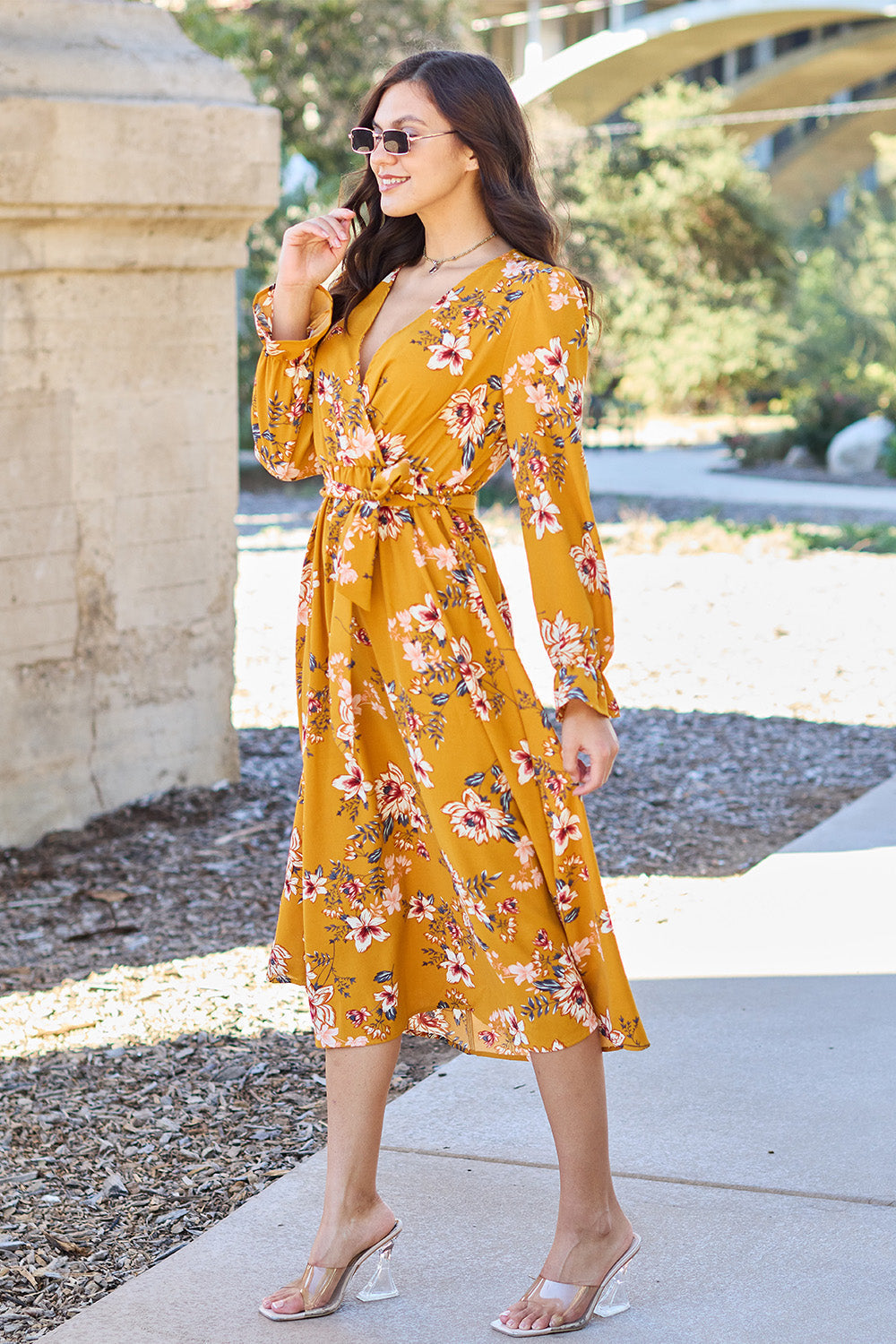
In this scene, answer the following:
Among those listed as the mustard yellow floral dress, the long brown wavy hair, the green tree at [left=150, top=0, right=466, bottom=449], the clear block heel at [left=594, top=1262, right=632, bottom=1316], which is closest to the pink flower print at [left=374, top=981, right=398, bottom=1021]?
the mustard yellow floral dress

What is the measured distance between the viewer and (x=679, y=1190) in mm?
2957

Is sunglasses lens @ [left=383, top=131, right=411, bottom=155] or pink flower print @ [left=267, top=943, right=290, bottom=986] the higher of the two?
sunglasses lens @ [left=383, top=131, right=411, bottom=155]

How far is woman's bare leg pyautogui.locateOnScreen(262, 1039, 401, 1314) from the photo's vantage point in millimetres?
2531

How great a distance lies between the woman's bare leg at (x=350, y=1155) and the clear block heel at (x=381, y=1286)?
0.06m

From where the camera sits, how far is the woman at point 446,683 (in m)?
2.40

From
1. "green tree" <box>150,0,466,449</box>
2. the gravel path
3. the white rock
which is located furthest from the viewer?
the white rock

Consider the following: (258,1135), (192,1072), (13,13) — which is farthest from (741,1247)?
(13,13)

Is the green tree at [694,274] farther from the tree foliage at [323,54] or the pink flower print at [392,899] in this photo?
the pink flower print at [392,899]

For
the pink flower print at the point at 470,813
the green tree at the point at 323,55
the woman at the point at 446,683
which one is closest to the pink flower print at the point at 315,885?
the woman at the point at 446,683

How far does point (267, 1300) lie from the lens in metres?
2.54

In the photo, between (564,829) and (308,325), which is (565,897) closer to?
(564,829)

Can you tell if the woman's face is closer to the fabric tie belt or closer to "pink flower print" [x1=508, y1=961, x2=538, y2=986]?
the fabric tie belt

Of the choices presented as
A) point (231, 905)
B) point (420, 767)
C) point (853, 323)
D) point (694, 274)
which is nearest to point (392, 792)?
point (420, 767)

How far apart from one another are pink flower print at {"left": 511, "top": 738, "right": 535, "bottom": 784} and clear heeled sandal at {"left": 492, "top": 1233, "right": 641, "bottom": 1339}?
78cm
